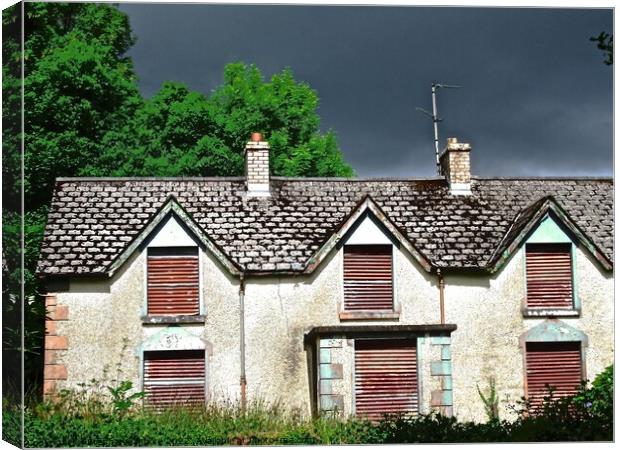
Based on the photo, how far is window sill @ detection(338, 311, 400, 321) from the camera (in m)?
18.4

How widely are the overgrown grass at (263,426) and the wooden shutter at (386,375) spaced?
0.61 metres

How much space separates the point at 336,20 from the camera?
1578 centimetres

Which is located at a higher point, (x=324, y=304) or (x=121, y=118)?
(x=121, y=118)

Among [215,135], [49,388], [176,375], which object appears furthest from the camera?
[215,135]

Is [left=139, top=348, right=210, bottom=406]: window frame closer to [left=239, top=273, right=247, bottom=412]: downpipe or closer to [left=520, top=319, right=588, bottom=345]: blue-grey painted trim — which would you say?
[left=239, top=273, right=247, bottom=412]: downpipe

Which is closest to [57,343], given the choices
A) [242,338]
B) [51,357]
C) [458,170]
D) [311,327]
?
[51,357]

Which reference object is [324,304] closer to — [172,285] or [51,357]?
[172,285]

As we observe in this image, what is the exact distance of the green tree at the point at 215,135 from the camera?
974 inches

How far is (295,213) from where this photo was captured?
19.7 m

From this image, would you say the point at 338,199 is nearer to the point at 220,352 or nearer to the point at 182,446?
the point at 220,352

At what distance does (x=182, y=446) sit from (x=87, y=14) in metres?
14.9

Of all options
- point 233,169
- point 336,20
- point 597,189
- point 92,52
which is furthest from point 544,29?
point 92,52

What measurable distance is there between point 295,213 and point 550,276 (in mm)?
4912

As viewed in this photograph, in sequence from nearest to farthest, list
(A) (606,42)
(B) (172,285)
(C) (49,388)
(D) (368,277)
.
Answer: (A) (606,42) < (C) (49,388) < (B) (172,285) < (D) (368,277)
